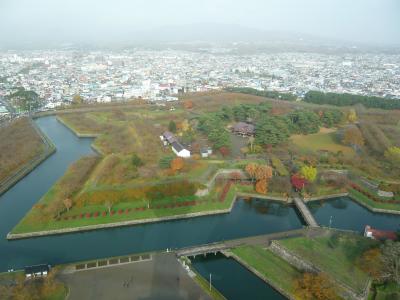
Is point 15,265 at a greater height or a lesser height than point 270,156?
lesser

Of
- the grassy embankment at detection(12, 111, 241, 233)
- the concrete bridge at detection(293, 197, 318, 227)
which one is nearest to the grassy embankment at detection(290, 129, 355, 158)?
the concrete bridge at detection(293, 197, 318, 227)

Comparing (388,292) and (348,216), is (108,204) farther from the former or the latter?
(388,292)

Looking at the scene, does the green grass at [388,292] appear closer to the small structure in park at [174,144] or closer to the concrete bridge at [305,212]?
the concrete bridge at [305,212]

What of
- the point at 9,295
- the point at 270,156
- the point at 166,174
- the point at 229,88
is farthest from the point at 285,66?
the point at 9,295

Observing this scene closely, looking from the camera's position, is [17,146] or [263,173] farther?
[17,146]

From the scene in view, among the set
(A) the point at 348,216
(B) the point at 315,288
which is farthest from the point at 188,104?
(B) the point at 315,288

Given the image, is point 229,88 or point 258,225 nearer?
point 258,225

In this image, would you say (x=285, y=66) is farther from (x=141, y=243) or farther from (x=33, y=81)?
(x=141, y=243)
